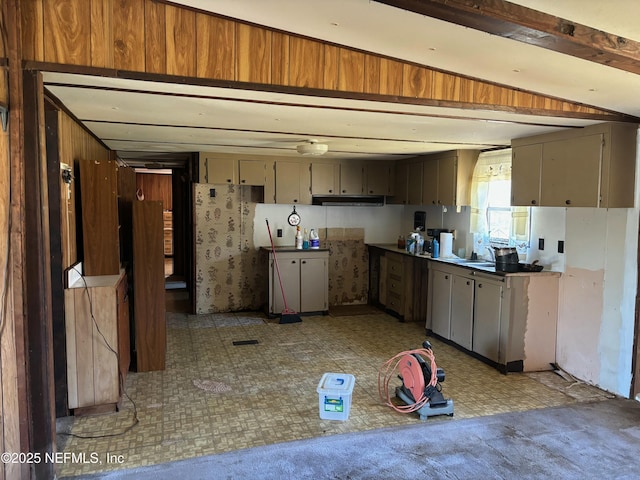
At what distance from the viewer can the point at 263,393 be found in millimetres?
3711

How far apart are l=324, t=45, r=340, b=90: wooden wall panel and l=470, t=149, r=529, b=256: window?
303 cm

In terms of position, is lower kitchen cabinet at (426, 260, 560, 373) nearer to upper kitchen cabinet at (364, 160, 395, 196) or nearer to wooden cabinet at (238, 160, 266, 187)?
upper kitchen cabinet at (364, 160, 395, 196)

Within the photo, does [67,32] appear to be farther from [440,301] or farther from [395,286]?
[395,286]

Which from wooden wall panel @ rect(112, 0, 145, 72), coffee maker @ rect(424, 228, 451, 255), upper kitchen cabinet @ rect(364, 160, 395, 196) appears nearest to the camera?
wooden wall panel @ rect(112, 0, 145, 72)

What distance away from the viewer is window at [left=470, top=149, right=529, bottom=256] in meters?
4.87

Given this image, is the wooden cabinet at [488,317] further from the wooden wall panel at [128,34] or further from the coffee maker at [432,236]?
the wooden wall panel at [128,34]

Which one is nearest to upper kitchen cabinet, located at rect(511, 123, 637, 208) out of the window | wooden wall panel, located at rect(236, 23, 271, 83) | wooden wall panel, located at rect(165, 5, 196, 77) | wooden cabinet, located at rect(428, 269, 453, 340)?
the window

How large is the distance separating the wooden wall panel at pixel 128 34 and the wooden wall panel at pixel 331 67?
964mm

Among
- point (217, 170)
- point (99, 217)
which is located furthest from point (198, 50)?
point (217, 170)

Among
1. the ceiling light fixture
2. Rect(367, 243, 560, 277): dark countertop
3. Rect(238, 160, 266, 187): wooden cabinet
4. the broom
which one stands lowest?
the broom

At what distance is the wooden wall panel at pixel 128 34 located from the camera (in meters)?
2.22

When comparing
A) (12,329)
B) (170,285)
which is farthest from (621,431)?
(170,285)

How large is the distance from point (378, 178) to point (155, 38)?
16.1 ft

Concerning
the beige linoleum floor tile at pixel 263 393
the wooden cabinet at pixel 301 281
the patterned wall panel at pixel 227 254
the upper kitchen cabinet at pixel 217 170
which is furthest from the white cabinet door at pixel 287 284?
the upper kitchen cabinet at pixel 217 170
